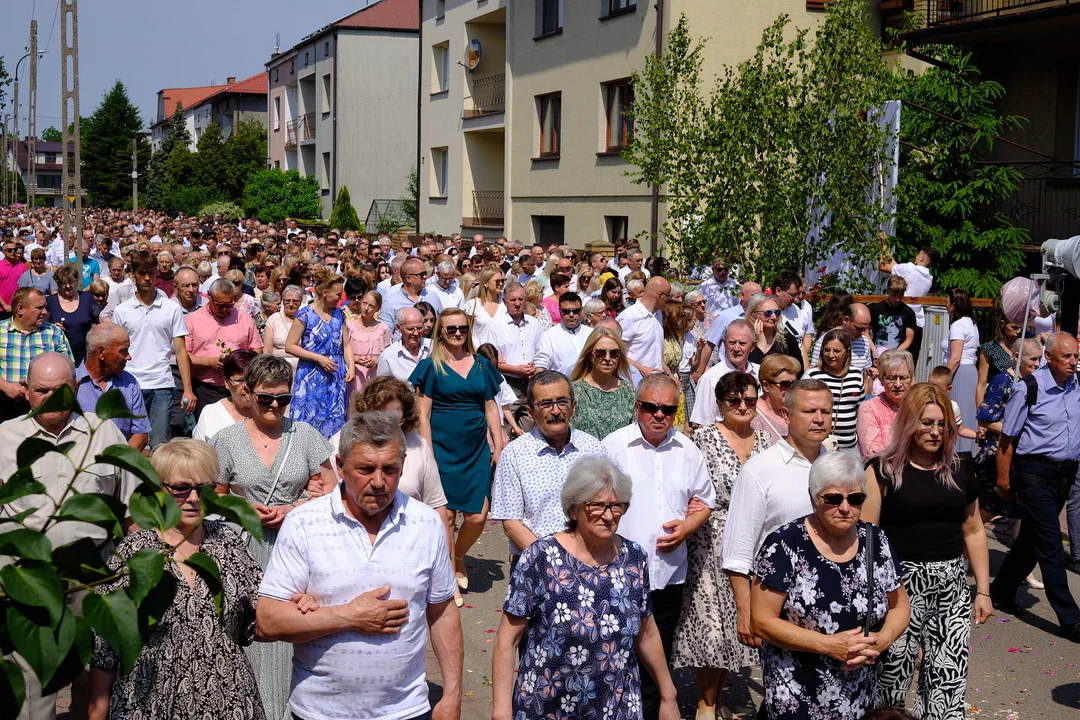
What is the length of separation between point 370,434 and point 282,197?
5302 cm

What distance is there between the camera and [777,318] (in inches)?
391

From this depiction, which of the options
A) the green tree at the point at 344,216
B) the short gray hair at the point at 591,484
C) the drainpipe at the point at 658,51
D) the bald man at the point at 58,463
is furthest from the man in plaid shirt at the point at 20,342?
the green tree at the point at 344,216

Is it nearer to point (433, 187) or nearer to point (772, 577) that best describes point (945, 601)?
point (772, 577)

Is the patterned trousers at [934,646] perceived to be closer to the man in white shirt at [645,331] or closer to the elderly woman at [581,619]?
the elderly woman at [581,619]

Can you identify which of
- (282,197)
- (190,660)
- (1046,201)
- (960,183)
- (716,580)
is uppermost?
(282,197)

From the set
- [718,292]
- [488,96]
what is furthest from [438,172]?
[718,292]

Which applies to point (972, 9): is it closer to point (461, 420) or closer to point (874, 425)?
point (874, 425)

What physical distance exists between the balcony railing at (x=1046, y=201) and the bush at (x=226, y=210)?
46.4m

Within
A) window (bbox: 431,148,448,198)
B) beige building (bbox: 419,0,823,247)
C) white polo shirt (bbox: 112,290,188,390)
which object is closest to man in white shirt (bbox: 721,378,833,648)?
white polo shirt (bbox: 112,290,188,390)

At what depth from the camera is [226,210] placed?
63406 millimetres

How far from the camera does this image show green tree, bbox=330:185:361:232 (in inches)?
1882

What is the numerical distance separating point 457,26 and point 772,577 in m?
33.9

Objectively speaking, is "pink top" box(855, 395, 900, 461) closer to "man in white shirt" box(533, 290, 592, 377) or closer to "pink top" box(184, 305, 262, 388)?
"man in white shirt" box(533, 290, 592, 377)

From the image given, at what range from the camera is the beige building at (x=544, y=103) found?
2519 centimetres
